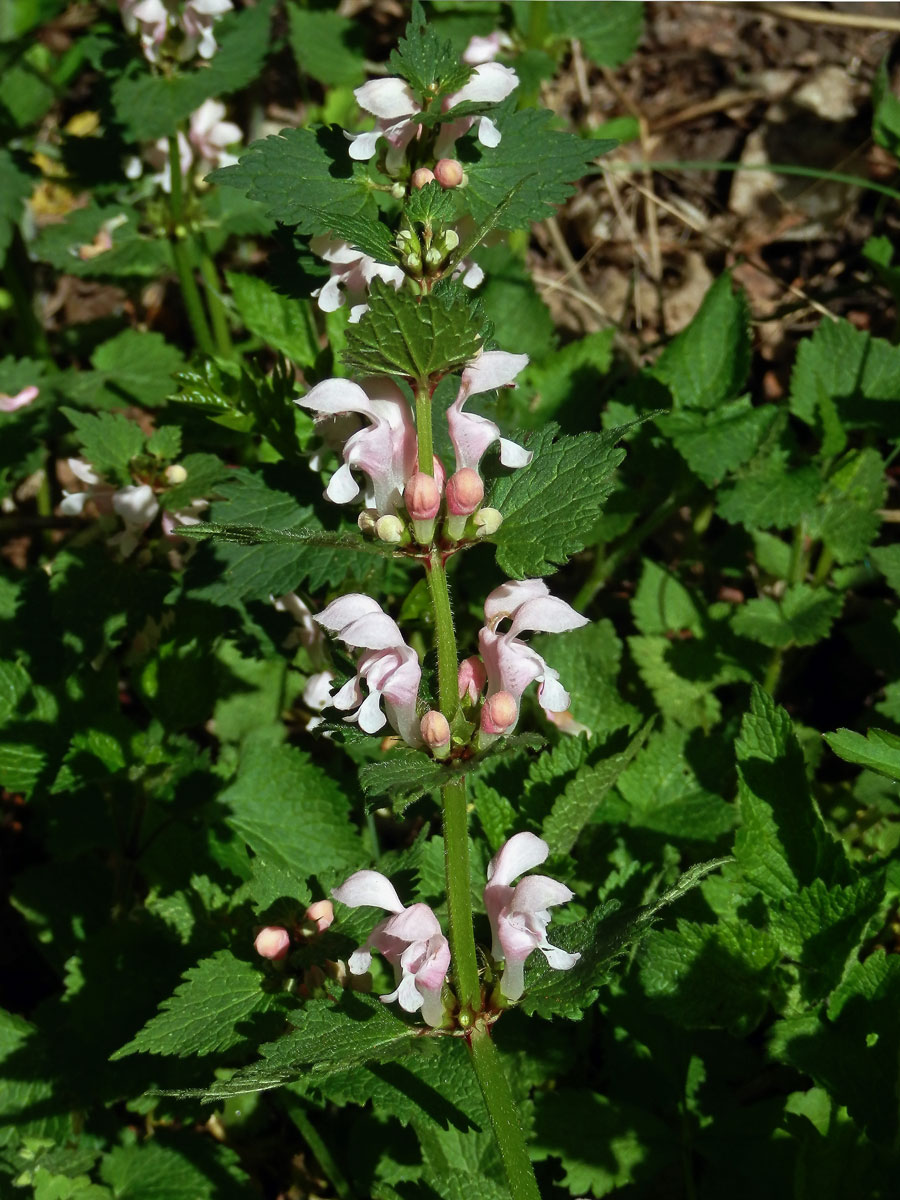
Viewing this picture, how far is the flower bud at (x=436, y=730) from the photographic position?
58.5 inches

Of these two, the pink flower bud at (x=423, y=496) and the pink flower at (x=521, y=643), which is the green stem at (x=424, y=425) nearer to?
the pink flower bud at (x=423, y=496)

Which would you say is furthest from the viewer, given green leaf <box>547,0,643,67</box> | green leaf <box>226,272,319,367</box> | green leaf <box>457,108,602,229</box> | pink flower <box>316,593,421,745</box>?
green leaf <box>547,0,643,67</box>

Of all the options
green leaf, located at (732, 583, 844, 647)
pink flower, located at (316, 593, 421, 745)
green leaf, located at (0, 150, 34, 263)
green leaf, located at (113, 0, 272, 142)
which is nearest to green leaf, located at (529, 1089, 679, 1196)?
pink flower, located at (316, 593, 421, 745)

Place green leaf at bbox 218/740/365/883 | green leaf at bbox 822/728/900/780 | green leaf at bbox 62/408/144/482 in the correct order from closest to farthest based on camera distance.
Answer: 1. green leaf at bbox 822/728/900/780
2. green leaf at bbox 218/740/365/883
3. green leaf at bbox 62/408/144/482

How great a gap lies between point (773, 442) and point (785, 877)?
1.35 m

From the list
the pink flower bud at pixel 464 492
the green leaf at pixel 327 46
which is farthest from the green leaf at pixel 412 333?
the green leaf at pixel 327 46

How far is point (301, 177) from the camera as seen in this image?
1.99m

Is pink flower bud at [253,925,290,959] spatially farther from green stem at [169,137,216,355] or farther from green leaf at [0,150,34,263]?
green leaf at [0,150,34,263]

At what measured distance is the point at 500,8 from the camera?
3.83 meters

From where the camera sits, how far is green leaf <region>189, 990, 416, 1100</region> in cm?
144

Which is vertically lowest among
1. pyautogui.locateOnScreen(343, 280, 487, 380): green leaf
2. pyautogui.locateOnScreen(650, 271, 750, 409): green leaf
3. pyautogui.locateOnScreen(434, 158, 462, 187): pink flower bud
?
pyautogui.locateOnScreen(650, 271, 750, 409): green leaf

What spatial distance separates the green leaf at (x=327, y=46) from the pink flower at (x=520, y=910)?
11.4 ft

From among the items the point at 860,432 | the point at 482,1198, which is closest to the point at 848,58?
the point at 860,432

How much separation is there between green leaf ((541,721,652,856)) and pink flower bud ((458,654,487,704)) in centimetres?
54
